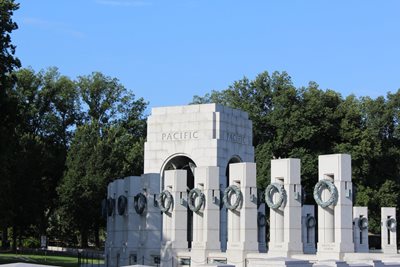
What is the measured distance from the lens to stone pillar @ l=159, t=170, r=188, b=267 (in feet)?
→ 124

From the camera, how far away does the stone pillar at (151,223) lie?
39250mm

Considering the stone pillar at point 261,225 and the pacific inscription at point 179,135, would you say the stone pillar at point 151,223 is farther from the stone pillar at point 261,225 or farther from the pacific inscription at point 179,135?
the stone pillar at point 261,225

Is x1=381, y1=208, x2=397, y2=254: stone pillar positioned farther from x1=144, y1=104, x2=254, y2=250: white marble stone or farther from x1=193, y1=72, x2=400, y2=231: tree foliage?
x1=144, y1=104, x2=254, y2=250: white marble stone

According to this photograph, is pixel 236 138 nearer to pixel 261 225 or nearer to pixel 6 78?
pixel 261 225

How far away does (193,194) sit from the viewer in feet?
125

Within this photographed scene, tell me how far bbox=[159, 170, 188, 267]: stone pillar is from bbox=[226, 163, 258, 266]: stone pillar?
2937 millimetres

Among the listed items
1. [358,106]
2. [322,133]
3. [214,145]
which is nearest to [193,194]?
[214,145]

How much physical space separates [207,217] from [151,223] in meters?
4.01

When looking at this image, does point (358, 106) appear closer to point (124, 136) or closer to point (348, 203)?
point (124, 136)

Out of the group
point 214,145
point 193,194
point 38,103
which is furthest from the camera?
point 38,103

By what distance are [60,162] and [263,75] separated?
22630 millimetres

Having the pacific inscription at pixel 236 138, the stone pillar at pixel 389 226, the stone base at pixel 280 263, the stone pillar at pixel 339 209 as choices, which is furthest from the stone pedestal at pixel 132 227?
the stone pillar at pixel 389 226

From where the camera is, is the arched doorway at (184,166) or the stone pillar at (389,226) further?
the stone pillar at (389,226)

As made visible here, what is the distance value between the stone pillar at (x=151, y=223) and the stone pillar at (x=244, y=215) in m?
4.81
